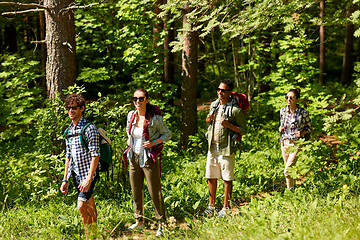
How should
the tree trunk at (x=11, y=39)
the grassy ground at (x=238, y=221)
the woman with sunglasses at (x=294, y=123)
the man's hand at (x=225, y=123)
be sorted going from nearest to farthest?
the grassy ground at (x=238, y=221), the man's hand at (x=225, y=123), the woman with sunglasses at (x=294, y=123), the tree trunk at (x=11, y=39)

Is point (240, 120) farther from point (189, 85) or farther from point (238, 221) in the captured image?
point (189, 85)

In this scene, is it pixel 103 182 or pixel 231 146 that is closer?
pixel 231 146

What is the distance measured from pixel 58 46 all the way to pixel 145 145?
3320mm

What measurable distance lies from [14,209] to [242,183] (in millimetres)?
4056

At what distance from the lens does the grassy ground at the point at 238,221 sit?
346 centimetres

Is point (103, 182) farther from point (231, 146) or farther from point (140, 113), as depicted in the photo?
point (231, 146)

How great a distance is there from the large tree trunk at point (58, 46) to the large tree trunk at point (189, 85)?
279 centimetres

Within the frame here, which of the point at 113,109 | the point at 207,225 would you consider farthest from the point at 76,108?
the point at 207,225

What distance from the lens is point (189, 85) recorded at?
8.39 meters

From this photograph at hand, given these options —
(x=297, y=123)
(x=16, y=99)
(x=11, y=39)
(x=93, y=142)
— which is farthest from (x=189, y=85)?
(x=11, y=39)

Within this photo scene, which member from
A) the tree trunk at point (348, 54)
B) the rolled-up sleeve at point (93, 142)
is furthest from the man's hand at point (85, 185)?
the tree trunk at point (348, 54)

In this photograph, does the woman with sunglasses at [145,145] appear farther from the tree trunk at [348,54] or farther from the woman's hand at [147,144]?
the tree trunk at [348,54]

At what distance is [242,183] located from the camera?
6.46 meters

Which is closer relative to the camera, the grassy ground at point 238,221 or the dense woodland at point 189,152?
the grassy ground at point 238,221
